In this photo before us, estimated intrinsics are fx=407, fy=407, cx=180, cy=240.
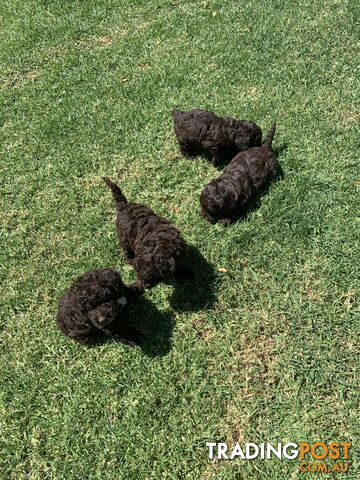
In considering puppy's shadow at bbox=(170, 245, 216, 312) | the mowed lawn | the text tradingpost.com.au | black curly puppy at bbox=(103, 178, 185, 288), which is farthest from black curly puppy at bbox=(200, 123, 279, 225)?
the text tradingpost.com.au

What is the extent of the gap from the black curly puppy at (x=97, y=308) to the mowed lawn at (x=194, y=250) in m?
0.24

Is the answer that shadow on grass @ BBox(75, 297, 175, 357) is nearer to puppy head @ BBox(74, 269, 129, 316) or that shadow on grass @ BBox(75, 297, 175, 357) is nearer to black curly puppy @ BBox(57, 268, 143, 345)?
black curly puppy @ BBox(57, 268, 143, 345)

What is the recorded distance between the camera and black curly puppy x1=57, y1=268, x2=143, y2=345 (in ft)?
11.7

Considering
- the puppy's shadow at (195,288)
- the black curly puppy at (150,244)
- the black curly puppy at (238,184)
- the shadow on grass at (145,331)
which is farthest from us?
the black curly puppy at (238,184)

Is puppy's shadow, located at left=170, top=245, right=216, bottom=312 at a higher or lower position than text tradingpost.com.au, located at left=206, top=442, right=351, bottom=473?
higher

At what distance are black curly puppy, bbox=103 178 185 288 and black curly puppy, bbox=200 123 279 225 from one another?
28.9 inches

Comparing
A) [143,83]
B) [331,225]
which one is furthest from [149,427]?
[143,83]

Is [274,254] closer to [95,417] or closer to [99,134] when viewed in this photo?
[95,417]

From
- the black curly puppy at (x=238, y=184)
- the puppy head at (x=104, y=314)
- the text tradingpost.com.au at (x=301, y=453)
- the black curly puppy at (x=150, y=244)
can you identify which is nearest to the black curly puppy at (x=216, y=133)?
the black curly puppy at (x=238, y=184)

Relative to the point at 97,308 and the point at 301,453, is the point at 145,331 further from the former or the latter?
the point at 301,453

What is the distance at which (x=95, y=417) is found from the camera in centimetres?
392

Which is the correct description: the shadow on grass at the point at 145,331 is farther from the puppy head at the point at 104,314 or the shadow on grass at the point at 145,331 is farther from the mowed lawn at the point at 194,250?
the puppy head at the point at 104,314

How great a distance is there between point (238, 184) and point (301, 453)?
2.74m

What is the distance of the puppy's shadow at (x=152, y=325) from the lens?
416 cm
